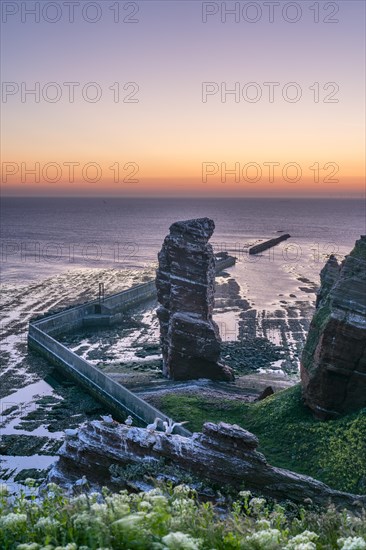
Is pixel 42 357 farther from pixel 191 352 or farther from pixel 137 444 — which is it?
pixel 137 444

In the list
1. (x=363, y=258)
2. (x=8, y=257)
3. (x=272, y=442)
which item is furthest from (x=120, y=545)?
(x=8, y=257)

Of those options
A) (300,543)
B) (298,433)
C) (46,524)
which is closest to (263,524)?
(300,543)

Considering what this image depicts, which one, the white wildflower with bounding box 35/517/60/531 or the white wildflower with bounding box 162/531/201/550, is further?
the white wildflower with bounding box 35/517/60/531

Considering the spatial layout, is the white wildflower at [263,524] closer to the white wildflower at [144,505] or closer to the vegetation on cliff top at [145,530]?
the vegetation on cliff top at [145,530]

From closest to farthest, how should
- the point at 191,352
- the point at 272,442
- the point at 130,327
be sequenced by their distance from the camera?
the point at 272,442 < the point at 191,352 < the point at 130,327

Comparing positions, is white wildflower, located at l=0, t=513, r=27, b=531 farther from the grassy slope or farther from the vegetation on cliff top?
the grassy slope

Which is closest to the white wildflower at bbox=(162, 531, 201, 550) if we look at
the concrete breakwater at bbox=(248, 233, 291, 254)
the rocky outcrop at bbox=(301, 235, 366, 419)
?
the rocky outcrop at bbox=(301, 235, 366, 419)

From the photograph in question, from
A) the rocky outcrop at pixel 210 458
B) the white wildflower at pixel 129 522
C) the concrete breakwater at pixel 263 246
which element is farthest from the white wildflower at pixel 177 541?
the concrete breakwater at pixel 263 246
